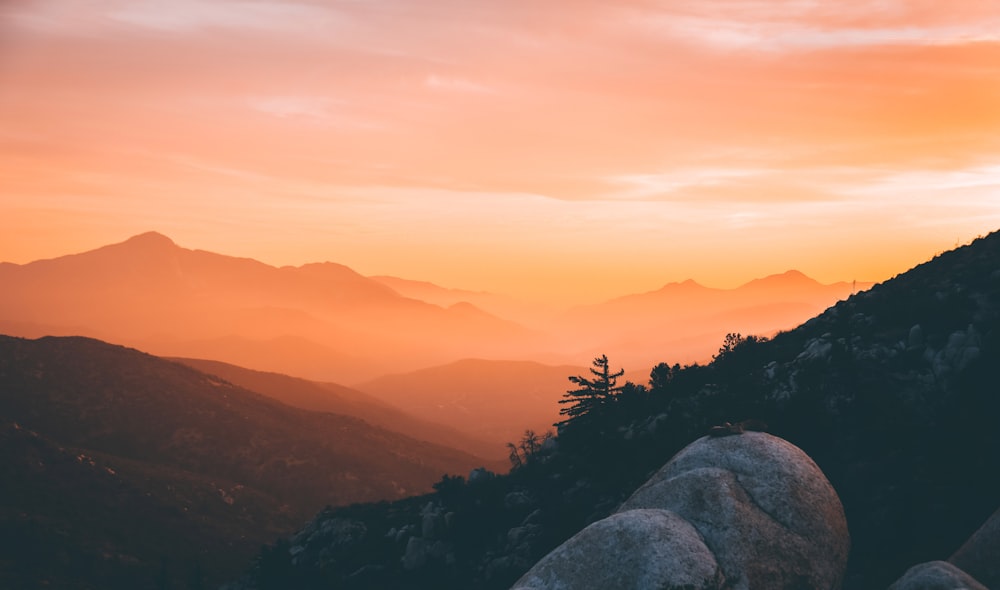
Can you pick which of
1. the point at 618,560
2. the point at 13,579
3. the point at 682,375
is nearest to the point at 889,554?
the point at 618,560

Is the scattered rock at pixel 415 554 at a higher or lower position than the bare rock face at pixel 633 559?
lower

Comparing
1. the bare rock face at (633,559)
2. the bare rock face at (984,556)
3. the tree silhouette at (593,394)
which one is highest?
the tree silhouette at (593,394)

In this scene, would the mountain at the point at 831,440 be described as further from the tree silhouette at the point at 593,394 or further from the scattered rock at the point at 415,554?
the tree silhouette at the point at 593,394

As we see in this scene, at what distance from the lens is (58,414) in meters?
142

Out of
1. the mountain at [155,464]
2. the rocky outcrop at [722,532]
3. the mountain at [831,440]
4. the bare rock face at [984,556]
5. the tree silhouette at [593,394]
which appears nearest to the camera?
the rocky outcrop at [722,532]

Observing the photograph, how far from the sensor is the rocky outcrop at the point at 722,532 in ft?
62.4

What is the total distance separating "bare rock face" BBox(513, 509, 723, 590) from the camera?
18547 mm

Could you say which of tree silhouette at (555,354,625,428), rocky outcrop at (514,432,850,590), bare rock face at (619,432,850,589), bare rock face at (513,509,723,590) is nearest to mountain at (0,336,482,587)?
tree silhouette at (555,354,625,428)

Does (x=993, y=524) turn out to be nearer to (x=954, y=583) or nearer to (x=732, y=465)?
(x=954, y=583)

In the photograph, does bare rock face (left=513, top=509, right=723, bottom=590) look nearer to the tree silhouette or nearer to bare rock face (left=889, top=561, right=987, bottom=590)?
bare rock face (left=889, top=561, right=987, bottom=590)

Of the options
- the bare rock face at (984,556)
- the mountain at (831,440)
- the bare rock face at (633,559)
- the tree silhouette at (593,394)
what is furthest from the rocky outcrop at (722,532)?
the tree silhouette at (593,394)

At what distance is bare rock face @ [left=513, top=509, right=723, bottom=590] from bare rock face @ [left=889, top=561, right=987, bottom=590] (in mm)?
5925

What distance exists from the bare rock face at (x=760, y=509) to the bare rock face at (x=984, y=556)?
12.8 feet

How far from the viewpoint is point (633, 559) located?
61.8ft
